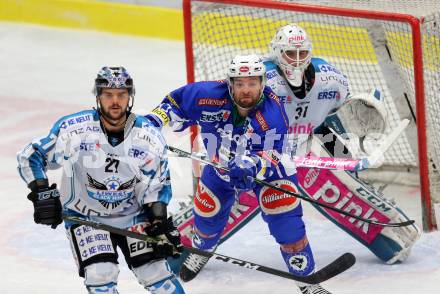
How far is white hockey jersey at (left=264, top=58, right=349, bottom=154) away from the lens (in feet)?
19.6

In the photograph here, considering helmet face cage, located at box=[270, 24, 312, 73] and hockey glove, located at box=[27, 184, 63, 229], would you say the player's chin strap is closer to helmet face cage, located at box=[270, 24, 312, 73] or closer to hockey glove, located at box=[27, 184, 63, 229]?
helmet face cage, located at box=[270, 24, 312, 73]

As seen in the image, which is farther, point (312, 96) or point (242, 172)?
point (312, 96)

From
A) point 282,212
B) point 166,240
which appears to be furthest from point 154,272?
point 282,212

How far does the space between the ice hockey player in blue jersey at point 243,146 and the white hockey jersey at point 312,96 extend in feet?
1.34

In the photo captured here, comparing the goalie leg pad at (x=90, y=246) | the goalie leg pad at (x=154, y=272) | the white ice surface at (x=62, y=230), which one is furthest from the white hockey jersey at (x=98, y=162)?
the white ice surface at (x=62, y=230)

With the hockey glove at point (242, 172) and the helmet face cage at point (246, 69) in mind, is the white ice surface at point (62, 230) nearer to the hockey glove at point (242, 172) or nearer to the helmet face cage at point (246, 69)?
the hockey glove at point (242, 172)

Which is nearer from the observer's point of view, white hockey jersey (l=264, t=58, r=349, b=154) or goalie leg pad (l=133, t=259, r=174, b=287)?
goalie leg pad (l=133, t=259, r=174, b=287)

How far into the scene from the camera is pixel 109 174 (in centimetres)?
475

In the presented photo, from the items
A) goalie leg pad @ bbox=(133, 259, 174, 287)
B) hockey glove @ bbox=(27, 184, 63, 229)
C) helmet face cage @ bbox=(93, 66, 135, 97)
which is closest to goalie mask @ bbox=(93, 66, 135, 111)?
helmet face cage @ bbox=(93, 66, 135, 97)

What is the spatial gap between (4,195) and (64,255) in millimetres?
1135

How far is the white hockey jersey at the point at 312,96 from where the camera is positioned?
5961 millimetres

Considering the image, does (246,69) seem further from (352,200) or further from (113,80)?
(352,200)

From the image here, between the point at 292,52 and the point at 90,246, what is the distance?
1.59 m

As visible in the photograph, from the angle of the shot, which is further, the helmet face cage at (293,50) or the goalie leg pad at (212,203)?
the helmet face cage at (293,50)
